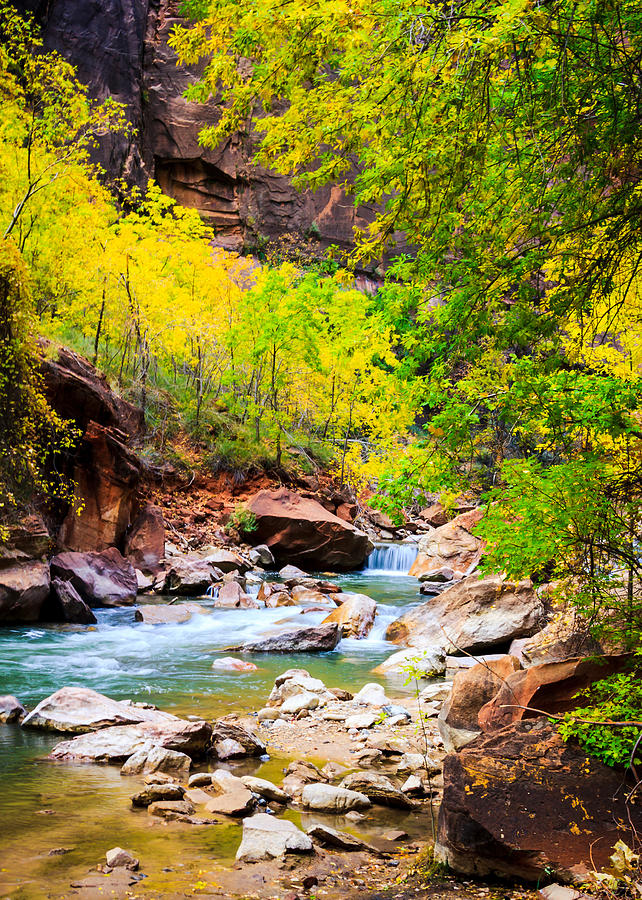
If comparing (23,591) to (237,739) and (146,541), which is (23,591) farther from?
(237,739)

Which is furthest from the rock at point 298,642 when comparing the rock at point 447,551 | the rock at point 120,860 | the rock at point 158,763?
the rock at point 447,551

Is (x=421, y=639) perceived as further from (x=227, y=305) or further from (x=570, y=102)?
(x=227, y=305)

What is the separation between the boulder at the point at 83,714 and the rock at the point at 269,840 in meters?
2.36

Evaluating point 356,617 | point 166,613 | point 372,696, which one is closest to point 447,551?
point 356,617

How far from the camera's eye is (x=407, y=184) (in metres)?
4.02

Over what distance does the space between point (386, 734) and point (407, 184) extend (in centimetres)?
564

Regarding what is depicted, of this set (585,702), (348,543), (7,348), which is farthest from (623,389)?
(348,543)

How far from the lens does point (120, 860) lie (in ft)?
13.6

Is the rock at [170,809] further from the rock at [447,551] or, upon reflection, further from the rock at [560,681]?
the rock at [447,551]

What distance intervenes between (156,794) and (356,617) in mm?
8558

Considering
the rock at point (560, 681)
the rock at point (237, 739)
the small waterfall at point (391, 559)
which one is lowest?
the small waterfall at point (391, 559)

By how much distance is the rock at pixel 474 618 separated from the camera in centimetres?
1088

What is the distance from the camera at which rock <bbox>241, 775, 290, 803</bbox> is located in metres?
5.44

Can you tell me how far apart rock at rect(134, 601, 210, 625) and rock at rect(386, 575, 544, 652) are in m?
4.15
